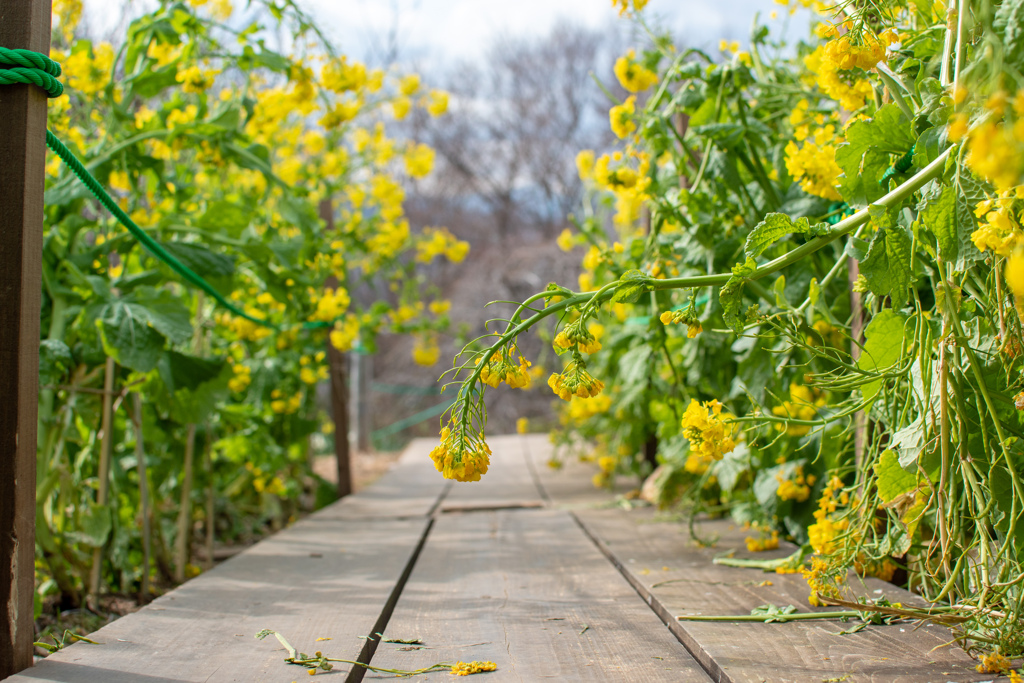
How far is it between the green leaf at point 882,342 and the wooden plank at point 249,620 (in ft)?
2.88

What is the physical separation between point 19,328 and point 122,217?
465 mm

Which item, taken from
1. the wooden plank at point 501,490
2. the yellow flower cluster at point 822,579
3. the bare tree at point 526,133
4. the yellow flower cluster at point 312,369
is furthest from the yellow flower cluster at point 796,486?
the bare tree at point 526,133

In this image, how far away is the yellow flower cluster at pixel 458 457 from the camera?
0.79m

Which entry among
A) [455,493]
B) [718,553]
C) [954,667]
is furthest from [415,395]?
[954,667]

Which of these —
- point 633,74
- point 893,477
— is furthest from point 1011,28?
point 633,74

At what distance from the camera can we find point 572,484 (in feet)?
10.6

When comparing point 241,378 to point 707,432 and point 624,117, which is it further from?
point 707,432

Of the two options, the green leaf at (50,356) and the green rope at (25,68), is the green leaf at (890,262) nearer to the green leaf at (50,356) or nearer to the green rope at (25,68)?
the green rope at (25,68)

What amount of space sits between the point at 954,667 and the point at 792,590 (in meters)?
0.39

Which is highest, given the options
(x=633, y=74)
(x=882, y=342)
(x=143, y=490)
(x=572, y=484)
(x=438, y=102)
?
(x=438, y=102)

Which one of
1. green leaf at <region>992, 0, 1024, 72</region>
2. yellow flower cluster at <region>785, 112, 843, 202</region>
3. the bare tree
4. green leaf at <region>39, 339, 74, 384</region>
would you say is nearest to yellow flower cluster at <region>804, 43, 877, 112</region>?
yellow flower cluster at <region>785, 112, 843, 202</region>

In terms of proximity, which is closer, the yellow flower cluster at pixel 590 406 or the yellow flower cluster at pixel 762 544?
the yellow flower cluster at pixel 762 544

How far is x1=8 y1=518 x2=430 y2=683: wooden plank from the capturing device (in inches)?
36.7

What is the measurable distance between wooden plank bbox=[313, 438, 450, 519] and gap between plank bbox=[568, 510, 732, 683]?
1130mm
